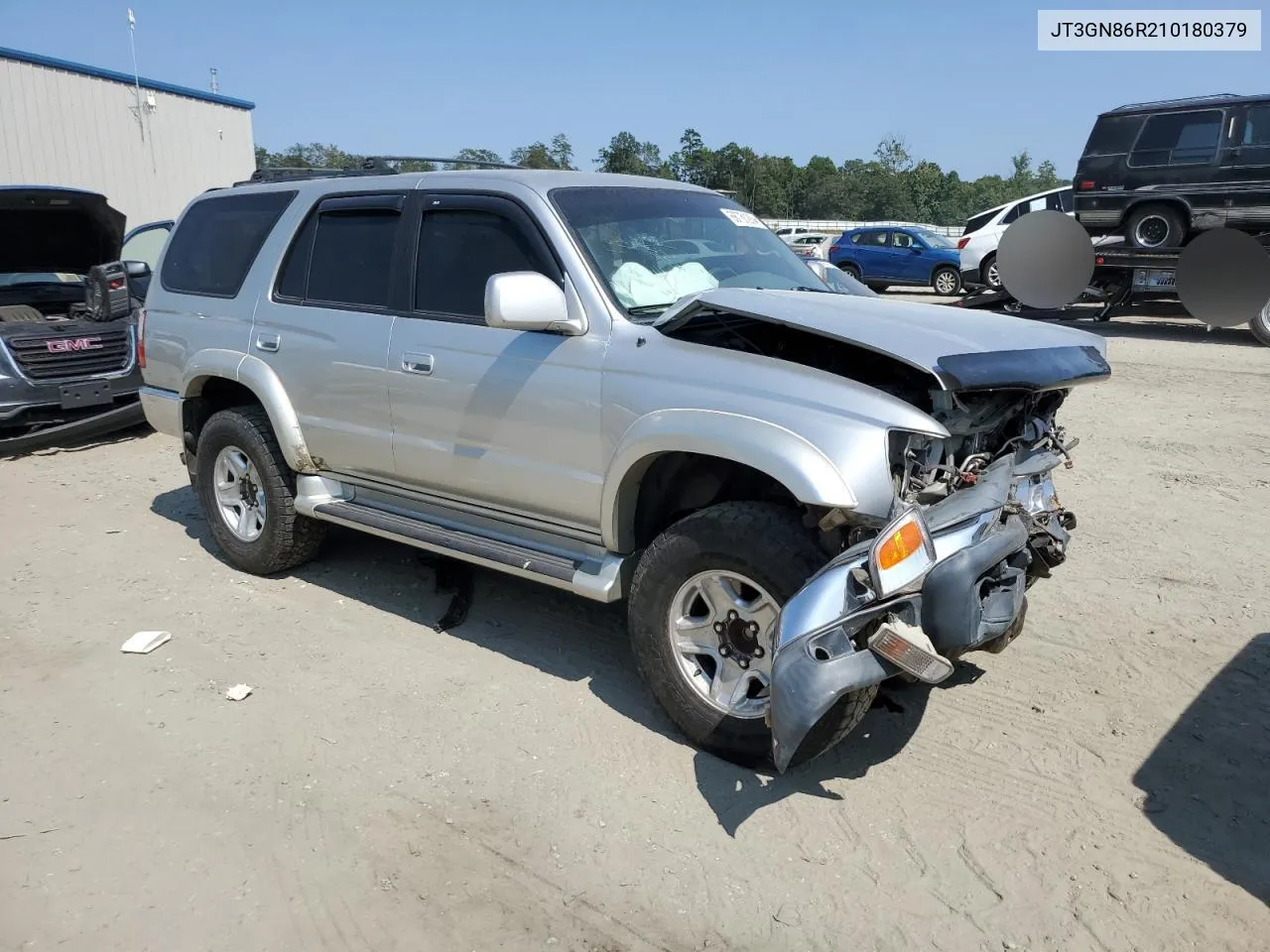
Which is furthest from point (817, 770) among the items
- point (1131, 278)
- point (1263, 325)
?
point (1131, 278)

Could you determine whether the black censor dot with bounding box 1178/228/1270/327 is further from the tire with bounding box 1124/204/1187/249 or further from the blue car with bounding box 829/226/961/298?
the blue car with bounding box 829/226/961/298

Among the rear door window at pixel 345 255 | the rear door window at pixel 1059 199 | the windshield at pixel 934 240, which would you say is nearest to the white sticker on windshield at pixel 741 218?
the rear door window at pixel 345 255

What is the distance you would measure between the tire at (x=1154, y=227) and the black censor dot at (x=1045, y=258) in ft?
18.6

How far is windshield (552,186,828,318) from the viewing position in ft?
13.4

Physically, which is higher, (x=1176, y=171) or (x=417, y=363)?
(x=1176, y=171)

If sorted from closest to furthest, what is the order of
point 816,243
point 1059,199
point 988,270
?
point 988,270 → point 1059,199 → point 816,243

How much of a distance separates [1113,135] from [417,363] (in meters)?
13.1

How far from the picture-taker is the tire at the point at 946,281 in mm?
21156

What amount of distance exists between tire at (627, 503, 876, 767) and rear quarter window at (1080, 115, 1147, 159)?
43.1 feet

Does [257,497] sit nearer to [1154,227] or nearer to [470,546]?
[470,546]

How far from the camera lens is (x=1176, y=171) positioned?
536 inches

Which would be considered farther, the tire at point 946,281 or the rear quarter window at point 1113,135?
the tire at point 946,281

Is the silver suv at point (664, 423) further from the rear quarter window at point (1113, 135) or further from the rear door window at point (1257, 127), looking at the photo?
the rear quarter window at point (1113, 135)

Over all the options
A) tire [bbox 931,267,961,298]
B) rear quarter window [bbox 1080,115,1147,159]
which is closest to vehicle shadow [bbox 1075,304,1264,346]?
rear quarter window [bbox 1080,115,1147,159]
